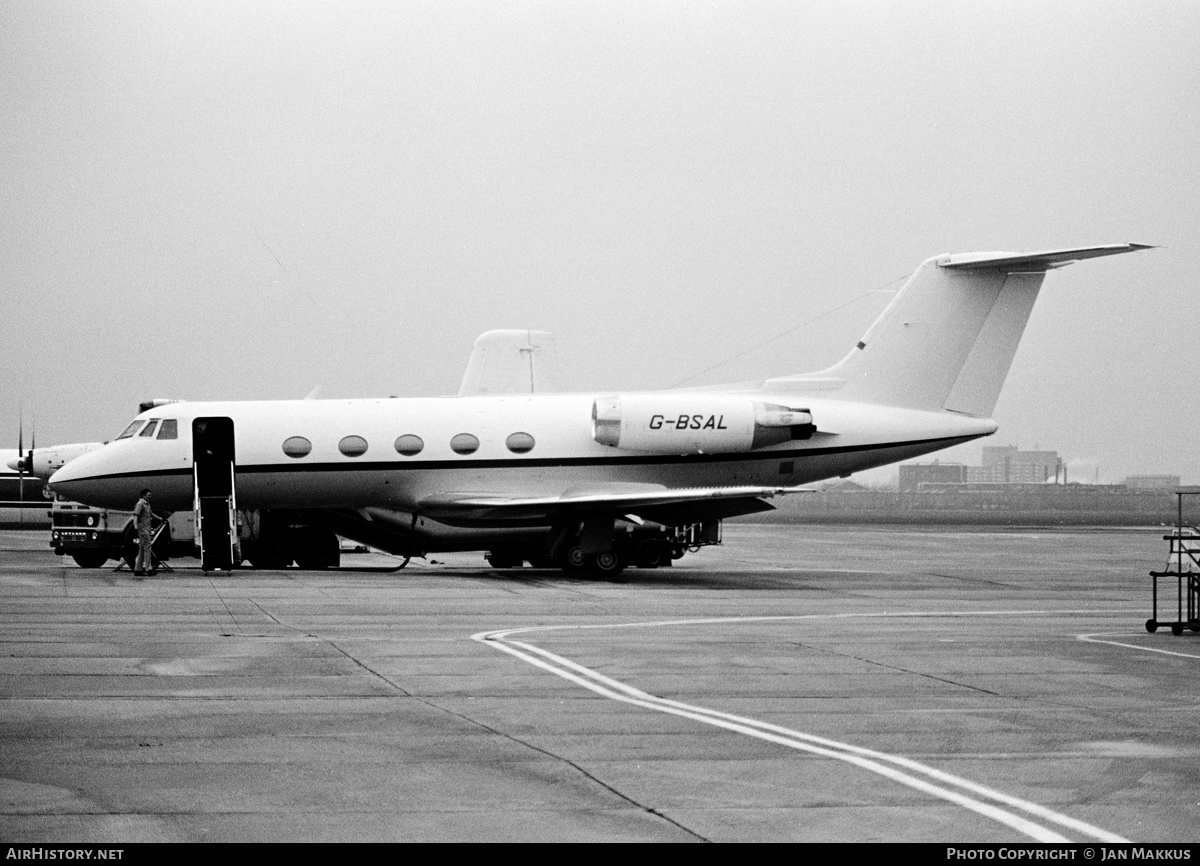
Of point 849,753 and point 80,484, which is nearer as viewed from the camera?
point 849,753

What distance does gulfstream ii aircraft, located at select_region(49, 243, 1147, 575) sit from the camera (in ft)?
91.6

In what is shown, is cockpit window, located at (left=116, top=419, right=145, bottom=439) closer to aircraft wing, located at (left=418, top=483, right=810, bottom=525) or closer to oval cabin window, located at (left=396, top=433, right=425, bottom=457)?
oval cabin window, located at (left=396, top=433, right=425, bottom=457)

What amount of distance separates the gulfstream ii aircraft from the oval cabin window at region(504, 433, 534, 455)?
28 mm

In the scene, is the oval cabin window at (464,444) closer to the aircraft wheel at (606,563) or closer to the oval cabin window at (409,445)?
the oval cabin window at (409,445)

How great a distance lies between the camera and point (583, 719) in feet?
35.8

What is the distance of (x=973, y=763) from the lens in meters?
9.35

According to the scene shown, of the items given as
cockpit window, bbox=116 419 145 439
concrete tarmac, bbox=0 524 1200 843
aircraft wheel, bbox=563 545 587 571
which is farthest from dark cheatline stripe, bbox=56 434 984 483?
concrete tarmac, bbox=0 524 1200 843

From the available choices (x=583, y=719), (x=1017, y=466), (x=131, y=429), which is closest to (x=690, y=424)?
(x=131, y=429)

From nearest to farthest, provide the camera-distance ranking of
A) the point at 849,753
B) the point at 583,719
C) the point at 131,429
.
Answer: the point at 849,753 < the point at 583,719 < the point at 131,429

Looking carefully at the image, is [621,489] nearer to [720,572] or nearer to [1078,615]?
[720,572]

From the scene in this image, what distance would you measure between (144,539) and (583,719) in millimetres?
17751

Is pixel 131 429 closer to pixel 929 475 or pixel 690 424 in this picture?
pixel 690 424
